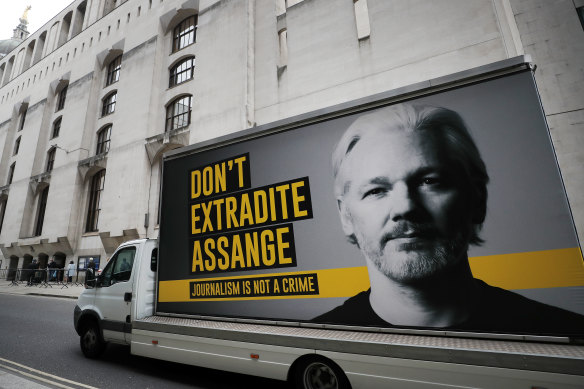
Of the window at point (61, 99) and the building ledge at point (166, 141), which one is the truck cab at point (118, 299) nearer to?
the building ledge at point (166, 141)

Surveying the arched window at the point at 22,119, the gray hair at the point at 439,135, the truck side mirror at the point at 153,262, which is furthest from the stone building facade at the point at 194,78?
the truck side mirror at the point at 153,262

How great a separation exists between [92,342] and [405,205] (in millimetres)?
6015

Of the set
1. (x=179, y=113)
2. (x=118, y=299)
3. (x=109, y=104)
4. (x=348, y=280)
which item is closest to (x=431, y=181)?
(x=348, y=280)

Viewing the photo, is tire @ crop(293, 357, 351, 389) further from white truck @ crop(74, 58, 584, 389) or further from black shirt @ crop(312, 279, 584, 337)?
black shirt @ crop(312, 279, 584, 337)

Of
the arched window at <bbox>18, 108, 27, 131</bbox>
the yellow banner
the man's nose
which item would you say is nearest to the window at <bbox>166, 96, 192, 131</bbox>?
the yellow banner

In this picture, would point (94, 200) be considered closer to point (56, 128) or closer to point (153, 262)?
point (56, 128)

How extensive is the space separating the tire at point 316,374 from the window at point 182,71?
21683 millimetres

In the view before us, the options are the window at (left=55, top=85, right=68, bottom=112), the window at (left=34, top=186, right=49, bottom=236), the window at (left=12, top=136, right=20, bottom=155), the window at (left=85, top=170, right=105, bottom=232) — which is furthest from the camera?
the window at (left=12, top=136, right=20, bottom=155)

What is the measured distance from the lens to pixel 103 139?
24.7 m

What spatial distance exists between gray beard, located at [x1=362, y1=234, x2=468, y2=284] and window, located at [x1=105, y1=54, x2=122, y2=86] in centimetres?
2995

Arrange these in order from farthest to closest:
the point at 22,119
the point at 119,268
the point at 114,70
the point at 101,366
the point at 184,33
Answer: the point at 22,119, the point at 114,70, the point at 184,33, the point at 119,268, the point at 101,366

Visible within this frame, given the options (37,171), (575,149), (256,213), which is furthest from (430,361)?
(37,171)

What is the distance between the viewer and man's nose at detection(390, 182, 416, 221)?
10.1 feet

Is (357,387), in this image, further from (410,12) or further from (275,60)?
(275,60)
